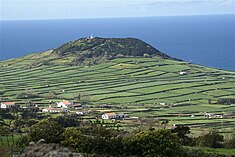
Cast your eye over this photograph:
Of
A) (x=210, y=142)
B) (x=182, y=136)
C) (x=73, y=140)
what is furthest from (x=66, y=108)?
(x=73, y=140)

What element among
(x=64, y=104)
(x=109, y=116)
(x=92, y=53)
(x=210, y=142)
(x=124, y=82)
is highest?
(x=92, y=53)

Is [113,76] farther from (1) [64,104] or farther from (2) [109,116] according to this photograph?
(2) [109,116]

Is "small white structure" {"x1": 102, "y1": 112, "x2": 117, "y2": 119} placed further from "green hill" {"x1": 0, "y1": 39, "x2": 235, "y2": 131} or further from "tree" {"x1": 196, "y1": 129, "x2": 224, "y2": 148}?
"tree" {"x1": 196, "y1": 129, "x2": 224, "y2": 148}

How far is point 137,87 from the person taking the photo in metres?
94.1

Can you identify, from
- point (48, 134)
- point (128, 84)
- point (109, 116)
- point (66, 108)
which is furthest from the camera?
point (128, 84)

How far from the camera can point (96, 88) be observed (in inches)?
3745

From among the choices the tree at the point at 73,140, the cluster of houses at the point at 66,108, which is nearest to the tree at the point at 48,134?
the tree at the point at 73,140

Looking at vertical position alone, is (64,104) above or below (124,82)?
below

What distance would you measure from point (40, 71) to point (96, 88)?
29.6m

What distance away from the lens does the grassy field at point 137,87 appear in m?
73.0

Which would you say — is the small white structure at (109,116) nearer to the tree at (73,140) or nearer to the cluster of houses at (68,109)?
the cluster of houses at (68,109)

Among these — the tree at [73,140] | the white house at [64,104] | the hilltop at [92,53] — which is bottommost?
the white house at [64,104]

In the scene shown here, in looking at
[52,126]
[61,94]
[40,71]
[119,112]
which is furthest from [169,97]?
[52,126]

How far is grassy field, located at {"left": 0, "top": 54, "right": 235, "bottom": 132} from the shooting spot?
2874 inches
